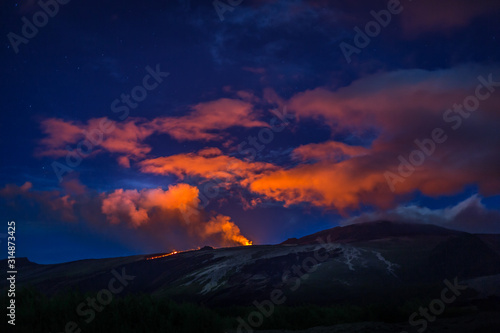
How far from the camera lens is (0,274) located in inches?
5748

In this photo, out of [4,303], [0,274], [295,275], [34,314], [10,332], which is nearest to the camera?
[10,332]

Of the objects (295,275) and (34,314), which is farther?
(295,275)

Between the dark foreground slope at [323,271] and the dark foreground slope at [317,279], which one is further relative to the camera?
the dark foreground slope at [323,271]

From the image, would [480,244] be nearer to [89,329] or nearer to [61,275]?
[89,329]

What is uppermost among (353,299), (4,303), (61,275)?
(61,275)

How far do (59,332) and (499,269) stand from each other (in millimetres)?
67723

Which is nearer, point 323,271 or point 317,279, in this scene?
point 317,279

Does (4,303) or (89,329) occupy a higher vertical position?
(4,303)

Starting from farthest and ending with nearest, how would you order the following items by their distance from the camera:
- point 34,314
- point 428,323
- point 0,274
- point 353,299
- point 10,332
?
point 0,274, point 353,299, point 428,323, point 34,314, point 10,332

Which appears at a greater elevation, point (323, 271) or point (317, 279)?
point (323, 271)

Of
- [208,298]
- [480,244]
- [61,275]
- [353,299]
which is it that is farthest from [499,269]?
[61,275]

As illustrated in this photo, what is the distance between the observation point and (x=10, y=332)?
32.8 feet

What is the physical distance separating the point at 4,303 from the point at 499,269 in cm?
6840

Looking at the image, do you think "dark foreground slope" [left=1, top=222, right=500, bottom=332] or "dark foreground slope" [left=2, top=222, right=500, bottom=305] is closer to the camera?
"dark foreground slope" [left=1, top=222, right=500, bottom=332]
